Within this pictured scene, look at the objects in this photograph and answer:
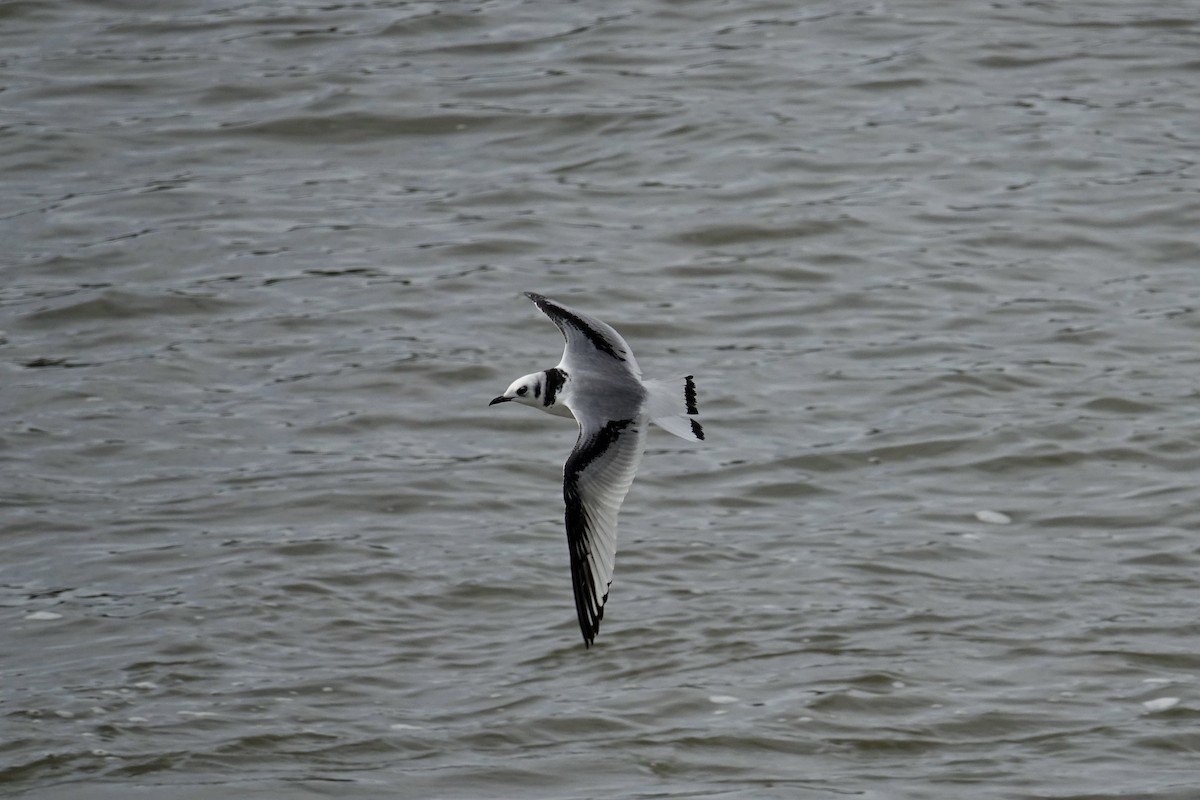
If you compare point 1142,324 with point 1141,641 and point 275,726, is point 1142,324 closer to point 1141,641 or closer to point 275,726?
point 1141,641

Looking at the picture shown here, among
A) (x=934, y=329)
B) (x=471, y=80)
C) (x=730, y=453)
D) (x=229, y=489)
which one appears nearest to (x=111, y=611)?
(x=229, y=489)

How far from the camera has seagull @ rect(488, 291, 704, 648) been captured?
18.6 feet

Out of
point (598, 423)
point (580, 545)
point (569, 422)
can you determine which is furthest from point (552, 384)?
point (569, 422)

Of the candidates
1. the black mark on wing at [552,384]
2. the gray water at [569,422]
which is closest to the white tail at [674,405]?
the black mark on wing at [552,384]

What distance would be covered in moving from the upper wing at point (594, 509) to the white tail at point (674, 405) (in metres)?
0.16

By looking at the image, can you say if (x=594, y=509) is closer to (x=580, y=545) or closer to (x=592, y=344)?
(x=580, y=545)

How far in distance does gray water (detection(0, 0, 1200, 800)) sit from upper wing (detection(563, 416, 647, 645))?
0.96 metres

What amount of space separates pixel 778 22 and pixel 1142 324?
5.29 meters

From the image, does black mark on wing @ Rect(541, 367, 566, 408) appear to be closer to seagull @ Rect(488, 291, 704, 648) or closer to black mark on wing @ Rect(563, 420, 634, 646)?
seagull @ Rect(488, 291, 704, 648)

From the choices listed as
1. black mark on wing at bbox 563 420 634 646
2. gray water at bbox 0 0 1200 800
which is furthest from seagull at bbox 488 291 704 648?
gray water at bbox 0 0 1200 800

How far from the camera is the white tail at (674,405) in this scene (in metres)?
5.73

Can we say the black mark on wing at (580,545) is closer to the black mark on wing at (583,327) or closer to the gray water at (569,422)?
the black mark on wing at (583,327)

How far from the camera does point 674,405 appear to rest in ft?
19.5

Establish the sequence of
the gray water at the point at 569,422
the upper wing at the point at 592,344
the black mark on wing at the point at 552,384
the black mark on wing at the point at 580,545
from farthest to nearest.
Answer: the gray water at the point at 569,422, the upper wing at the point at 592,344, the black mark on wing at the point at 552,384, the black mark on wing at the point at 580,545
